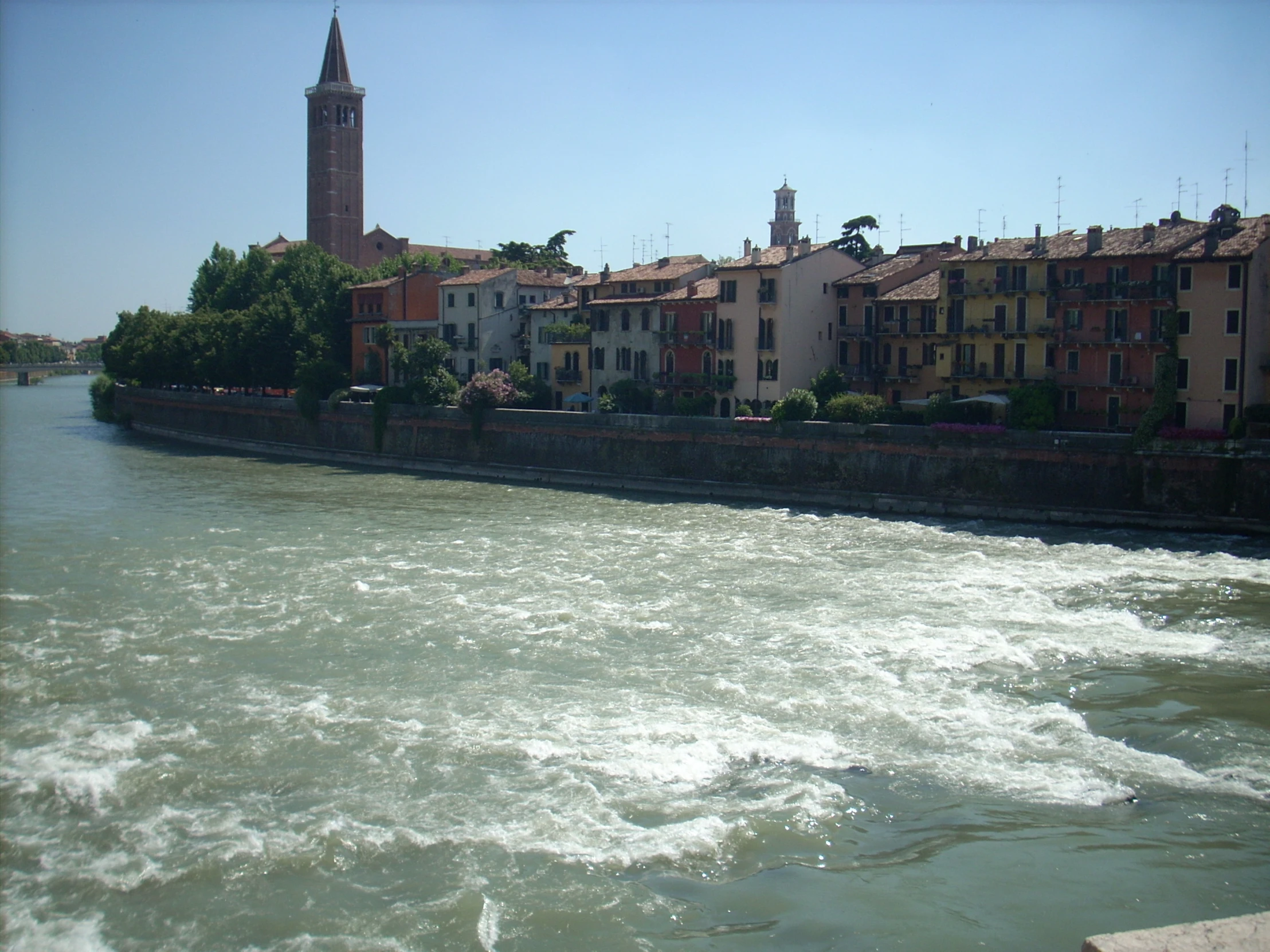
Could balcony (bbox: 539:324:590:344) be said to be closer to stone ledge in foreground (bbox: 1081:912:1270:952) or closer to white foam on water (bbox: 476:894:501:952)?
white foam on water (bbox: 476:894:501:952)

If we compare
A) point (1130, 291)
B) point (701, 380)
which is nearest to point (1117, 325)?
point (1130, 291)

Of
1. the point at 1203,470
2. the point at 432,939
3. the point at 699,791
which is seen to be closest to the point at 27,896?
the point at 432,939

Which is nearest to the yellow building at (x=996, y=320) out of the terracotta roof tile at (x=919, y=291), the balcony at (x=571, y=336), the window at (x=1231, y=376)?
the terracotta roof tile at (x=919, y=291)

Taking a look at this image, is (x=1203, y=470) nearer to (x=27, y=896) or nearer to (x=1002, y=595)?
(x=1002, y=595)

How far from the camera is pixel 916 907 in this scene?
9578 millimetres

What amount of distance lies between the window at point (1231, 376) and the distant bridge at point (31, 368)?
117104mm

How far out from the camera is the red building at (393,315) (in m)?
58.1

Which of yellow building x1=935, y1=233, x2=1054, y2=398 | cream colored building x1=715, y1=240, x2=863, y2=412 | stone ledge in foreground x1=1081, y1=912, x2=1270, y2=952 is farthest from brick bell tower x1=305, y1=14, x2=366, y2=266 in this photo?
stone ledge in foreground x1=1081, y1=912, x2=1270, y2=952

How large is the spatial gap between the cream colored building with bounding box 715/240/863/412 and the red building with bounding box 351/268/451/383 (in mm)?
19532

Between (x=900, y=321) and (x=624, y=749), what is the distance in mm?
32045

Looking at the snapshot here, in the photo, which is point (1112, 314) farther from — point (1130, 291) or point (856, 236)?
point (856, 236)

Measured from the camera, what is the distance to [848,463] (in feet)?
117

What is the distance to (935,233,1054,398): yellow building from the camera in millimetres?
37344

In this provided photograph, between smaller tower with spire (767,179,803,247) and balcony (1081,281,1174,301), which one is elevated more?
smaller tower with spire (767,179,803,247)
